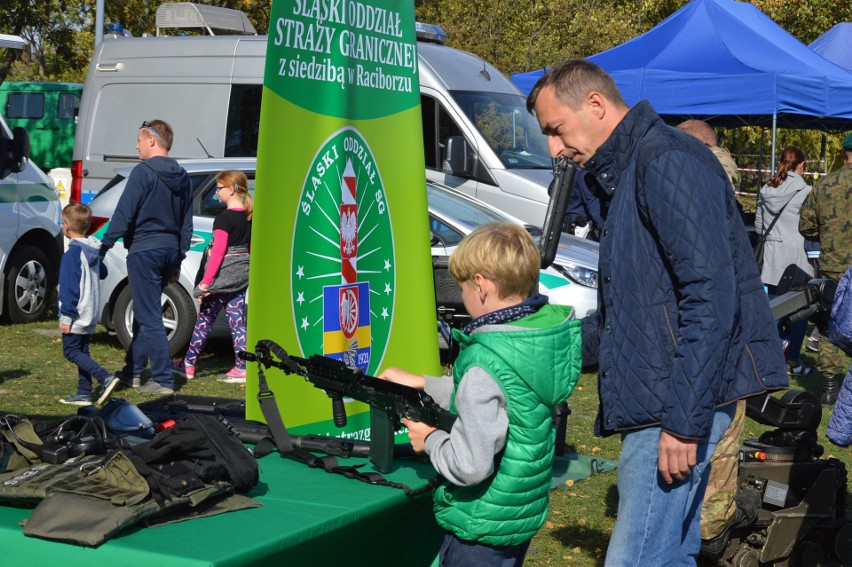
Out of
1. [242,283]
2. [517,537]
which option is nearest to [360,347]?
[517,537]

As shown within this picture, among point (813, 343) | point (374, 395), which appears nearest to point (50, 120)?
point (813, 343)

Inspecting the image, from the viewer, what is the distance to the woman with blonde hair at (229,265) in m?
8.71

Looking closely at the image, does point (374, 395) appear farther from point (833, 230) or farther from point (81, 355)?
point (833, 230)

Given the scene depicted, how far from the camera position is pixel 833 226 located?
29.7 ft

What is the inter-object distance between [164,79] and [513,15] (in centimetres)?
1471

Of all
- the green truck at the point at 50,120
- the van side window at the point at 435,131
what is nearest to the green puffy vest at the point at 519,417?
the van side window at the point at 435,131

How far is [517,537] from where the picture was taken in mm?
3305

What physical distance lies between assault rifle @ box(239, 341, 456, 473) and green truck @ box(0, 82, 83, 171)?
874 inches

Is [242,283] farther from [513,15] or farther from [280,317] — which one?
[513,15]

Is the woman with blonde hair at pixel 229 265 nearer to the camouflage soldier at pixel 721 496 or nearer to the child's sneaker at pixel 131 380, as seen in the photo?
the child's sneaker at pixel 131 380

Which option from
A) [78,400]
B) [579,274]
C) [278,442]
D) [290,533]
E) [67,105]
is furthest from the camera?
[67,105]

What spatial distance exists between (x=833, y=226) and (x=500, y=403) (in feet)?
22.2

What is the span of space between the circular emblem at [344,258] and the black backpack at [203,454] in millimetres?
819

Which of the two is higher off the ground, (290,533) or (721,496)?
(290,533)
